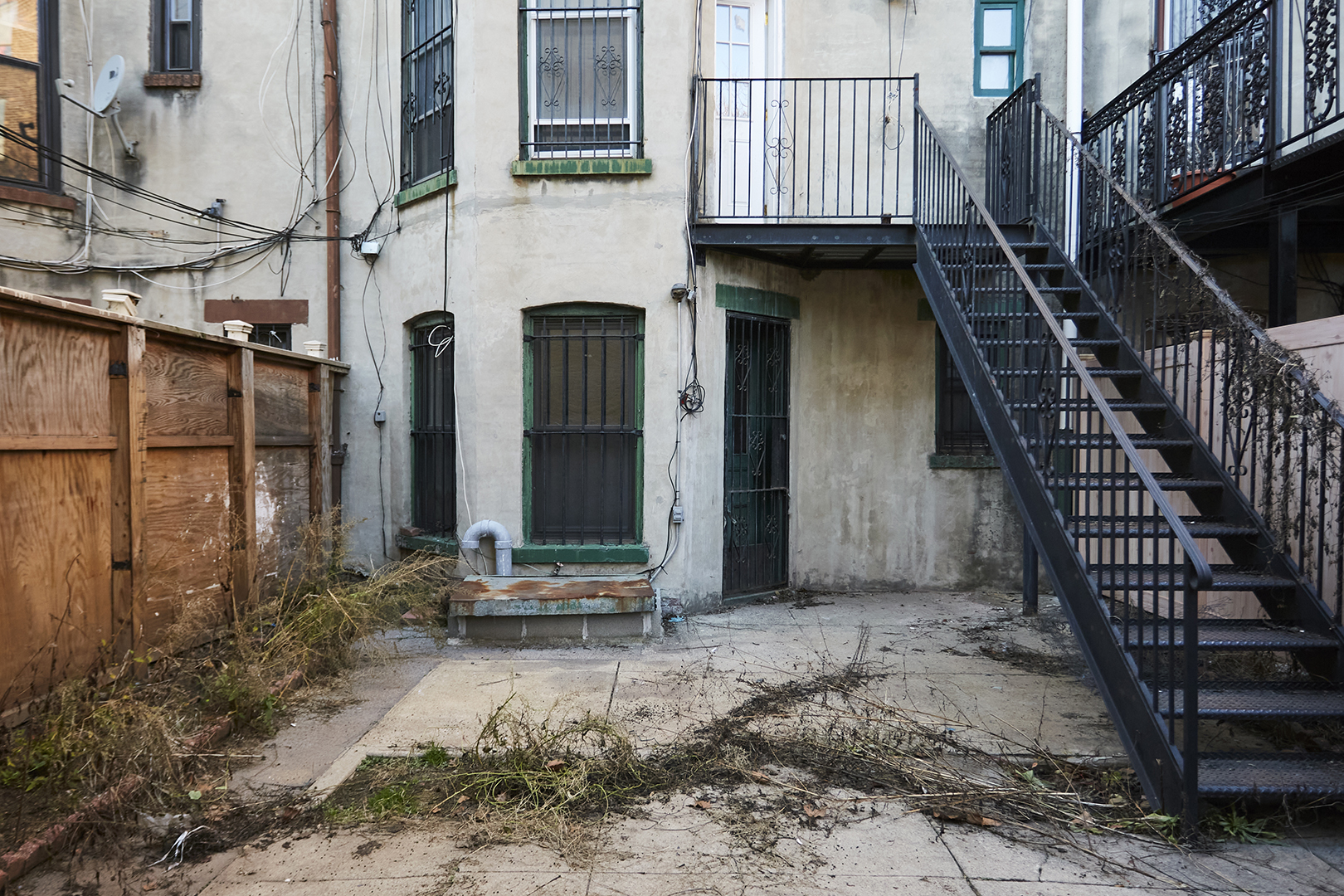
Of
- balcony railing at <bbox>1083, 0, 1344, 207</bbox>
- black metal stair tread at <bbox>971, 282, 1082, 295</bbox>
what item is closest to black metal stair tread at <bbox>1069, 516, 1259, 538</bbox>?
black metal stair tread at <bbox>971, 282, 1082, 295</bbox>

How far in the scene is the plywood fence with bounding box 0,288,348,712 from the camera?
12.2ft

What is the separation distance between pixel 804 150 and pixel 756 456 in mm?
3063

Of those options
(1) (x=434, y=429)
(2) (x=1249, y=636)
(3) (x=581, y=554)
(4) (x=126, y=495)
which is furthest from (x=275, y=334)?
(2) (x=1249, y=636)

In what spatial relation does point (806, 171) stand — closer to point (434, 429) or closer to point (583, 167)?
point (583, 167)

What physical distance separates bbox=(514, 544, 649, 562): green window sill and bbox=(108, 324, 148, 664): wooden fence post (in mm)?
3000

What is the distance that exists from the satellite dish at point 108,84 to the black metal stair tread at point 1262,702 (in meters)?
9.84

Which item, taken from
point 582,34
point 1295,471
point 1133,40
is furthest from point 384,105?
point 1295,471

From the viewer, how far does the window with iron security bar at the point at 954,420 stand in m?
8.44

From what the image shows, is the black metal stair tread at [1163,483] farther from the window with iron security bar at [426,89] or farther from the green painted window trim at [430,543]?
the window with iron security bar at [426,89]

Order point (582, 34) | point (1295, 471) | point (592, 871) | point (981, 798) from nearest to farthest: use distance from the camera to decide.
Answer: point (592, 871) → point (981, 798) → point (1295, 471) → point (582, 34)

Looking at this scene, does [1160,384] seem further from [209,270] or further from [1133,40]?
[209,270]

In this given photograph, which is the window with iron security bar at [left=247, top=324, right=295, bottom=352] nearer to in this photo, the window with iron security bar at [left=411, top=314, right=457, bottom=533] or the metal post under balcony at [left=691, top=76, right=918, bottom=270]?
the window with iron security bar at [left=411, top=314, right=457, bottom=533]

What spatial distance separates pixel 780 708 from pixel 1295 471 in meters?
3.14

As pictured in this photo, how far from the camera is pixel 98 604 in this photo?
421cm
